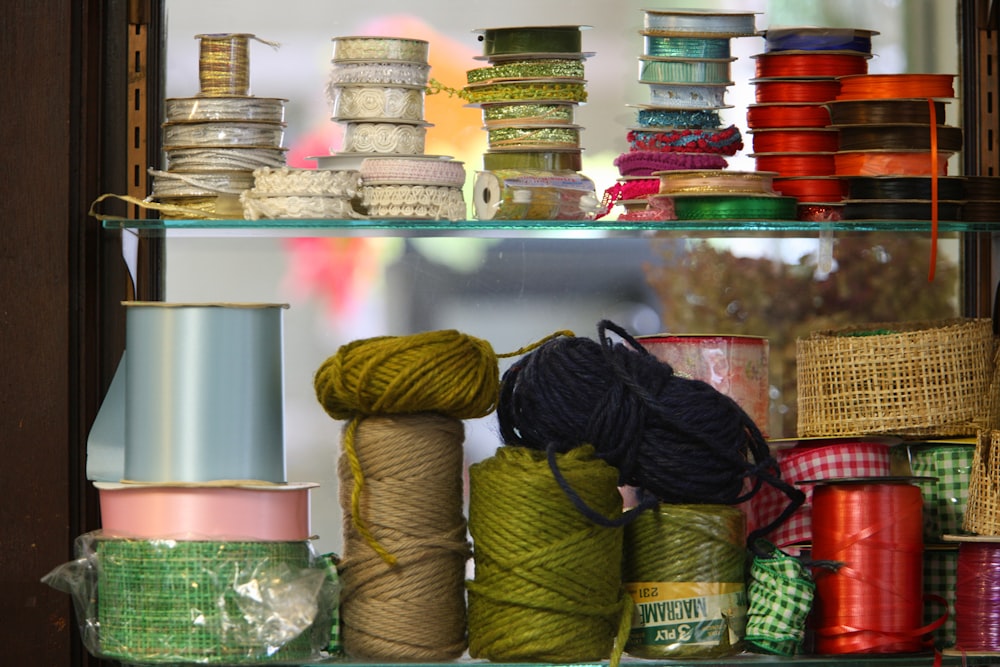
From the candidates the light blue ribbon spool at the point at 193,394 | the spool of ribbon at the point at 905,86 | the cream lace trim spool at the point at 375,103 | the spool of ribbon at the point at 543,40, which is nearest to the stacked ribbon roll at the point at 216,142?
the cream lace trim spool at the point at 375,103

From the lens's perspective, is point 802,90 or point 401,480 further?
point 802,90

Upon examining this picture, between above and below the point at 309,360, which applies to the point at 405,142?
above

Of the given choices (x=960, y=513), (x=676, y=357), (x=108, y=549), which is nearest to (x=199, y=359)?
(x=108, y=549)

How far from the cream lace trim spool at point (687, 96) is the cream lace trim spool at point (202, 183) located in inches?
26.8

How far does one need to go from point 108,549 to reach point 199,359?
290mm

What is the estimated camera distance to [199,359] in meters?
2.00

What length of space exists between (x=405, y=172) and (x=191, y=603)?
712 millimetres

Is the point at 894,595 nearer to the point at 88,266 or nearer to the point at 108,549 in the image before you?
the point at 108,549

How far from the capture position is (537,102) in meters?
2.33

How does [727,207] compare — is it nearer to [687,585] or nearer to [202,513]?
[687,585]

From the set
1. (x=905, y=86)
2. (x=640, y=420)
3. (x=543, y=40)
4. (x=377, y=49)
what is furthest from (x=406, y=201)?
(x=905, y=86)

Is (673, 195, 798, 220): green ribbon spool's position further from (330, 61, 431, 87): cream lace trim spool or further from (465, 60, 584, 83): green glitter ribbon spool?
(330, 61, 431, 87): cream lace trim spool

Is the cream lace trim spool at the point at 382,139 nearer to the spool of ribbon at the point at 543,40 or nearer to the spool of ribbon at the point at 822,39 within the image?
the spool of ribbon at the point at 543,40

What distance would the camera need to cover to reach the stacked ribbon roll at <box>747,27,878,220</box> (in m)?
2.35
